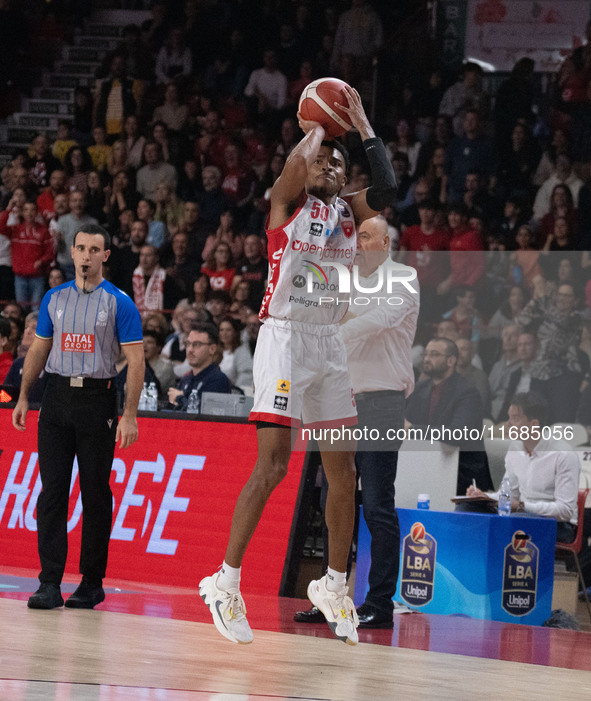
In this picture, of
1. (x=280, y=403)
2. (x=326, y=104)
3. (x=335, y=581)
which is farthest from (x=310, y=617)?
(x=326, y=104)

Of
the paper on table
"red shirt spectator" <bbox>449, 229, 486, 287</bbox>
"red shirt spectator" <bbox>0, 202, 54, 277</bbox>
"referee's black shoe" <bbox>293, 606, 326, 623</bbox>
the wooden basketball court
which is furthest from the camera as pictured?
"red shirt spectator" <bbox>0, 202, 54, 277</bbox>

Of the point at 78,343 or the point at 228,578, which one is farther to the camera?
the point at 78,343

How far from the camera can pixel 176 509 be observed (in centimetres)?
771

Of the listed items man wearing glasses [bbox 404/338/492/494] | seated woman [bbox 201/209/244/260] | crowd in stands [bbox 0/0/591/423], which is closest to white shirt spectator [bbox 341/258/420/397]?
man wearing glasses [bbox 404/338/492/494]

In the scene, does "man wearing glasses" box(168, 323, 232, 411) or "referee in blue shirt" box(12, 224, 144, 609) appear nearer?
"referee in blue shirt" box(12, 224, 144, 609)

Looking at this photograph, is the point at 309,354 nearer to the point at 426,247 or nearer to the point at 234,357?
the point at 234,357

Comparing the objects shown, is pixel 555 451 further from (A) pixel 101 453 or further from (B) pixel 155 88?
(B) pixel 155 88

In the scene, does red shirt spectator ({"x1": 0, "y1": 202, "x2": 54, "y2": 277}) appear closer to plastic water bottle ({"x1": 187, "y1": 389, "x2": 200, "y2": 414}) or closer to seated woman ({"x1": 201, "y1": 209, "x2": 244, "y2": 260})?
seated woman ({"x1": 201, "y1": 209, "x2": 244, "y2": 260})

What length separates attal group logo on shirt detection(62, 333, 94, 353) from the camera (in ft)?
20.3

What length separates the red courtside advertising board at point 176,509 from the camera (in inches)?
290

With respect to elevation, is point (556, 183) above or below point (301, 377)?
above

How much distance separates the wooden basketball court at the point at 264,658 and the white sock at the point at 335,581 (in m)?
0.29

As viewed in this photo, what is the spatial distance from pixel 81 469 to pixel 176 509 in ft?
5.28

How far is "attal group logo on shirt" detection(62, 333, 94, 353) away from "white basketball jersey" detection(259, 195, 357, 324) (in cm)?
146
